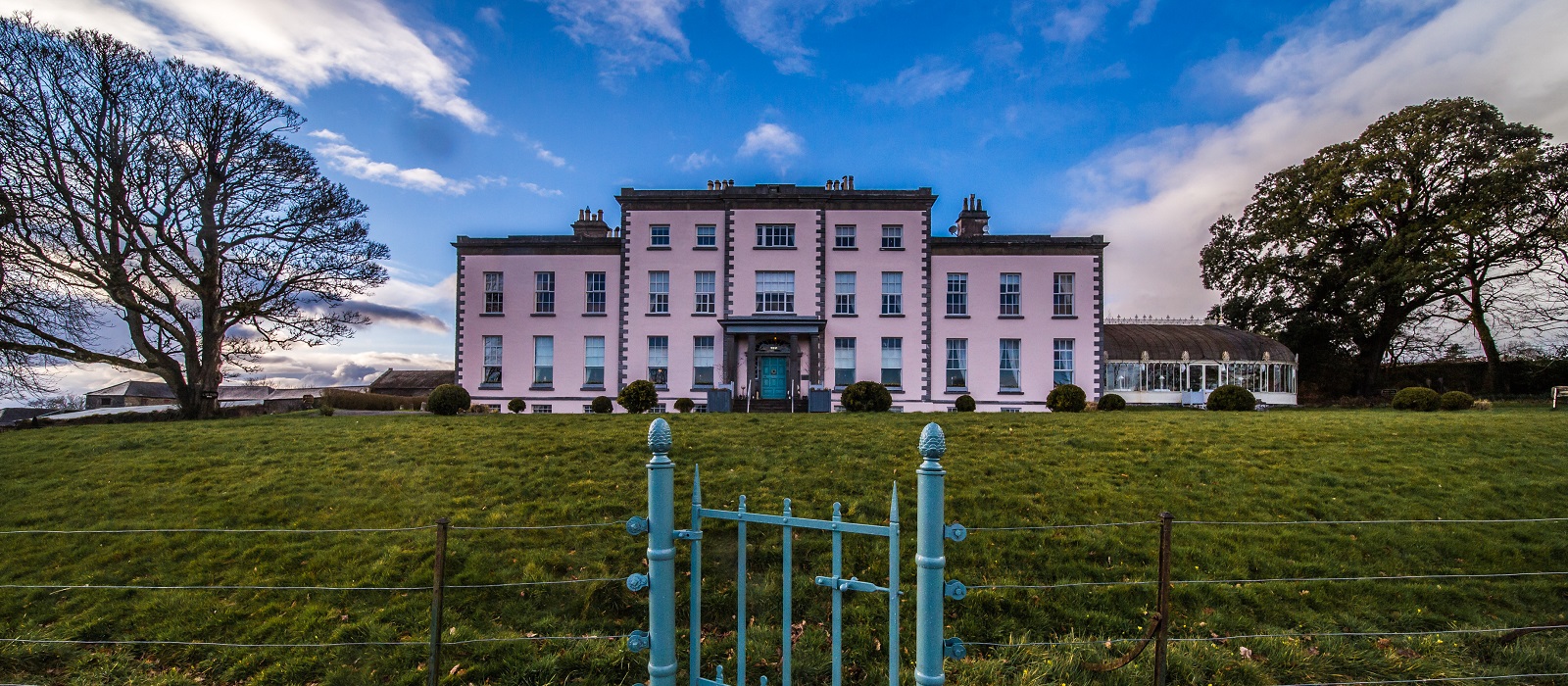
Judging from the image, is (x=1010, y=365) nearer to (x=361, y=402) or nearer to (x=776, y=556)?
(x=776, y=556)

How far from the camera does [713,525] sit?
686 centimetres

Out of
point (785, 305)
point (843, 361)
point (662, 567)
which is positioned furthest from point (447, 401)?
point (662, 567)

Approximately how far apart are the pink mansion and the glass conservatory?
3.46 meters

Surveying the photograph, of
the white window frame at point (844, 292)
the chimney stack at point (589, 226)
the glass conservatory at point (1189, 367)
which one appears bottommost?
the glass conservatory at point (1189, 367)

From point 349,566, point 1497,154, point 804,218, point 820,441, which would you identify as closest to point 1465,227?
point 1497,154

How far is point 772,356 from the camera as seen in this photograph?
23359 millimetres

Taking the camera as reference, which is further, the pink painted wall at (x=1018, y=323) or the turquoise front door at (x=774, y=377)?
the pink painted wall at (x=1018, y=323)

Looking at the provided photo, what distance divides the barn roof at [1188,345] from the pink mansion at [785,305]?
3.65m

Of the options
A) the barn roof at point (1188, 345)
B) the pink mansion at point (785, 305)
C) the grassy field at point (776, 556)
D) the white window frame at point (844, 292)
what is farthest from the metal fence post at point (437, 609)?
the barn roof at point (1188, 345)

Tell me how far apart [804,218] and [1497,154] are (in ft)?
90.1

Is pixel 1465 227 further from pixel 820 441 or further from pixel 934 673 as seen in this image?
pixel 934 673

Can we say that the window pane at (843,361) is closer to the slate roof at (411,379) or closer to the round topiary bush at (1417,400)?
the round topiary bush at (1417,400)

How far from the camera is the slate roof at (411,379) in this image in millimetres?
39344

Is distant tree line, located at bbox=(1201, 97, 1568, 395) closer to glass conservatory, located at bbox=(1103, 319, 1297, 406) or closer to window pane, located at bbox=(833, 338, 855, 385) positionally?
glass conservatory, located at bbox=(1103, 319, 1297, 406)
